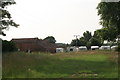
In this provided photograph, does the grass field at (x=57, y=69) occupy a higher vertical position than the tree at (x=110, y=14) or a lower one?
lower

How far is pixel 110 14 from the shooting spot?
128 ft

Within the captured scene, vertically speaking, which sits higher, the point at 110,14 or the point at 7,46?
the point at 110,14

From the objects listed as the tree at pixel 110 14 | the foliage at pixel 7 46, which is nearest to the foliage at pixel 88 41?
the tree at pixel 110 14

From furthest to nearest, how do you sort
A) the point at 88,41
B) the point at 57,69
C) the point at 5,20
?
the point at 88,41 < the point at 5,20 < the point at 57,69

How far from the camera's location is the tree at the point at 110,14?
38.2m

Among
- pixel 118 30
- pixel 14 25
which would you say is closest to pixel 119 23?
pixel 118 30

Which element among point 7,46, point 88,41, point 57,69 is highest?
point 88,41

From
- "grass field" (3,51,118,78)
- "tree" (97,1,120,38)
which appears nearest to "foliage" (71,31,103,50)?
"tree" (97,1,120,38)

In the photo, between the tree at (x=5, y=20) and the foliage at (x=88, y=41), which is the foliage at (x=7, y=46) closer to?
the tree at (x=5, y=20)

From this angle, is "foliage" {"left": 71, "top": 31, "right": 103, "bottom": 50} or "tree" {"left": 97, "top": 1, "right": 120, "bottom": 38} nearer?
"tree" {"left": 97, "top": 1, "right": 120, "bottom": 38}

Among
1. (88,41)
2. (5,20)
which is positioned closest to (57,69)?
(5,20)

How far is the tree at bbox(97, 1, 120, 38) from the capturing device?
125 feet

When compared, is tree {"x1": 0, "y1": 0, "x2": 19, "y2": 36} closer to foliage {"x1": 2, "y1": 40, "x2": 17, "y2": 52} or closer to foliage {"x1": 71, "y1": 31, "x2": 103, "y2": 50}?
foliage {"x1": 2, "y1": 40, "x2": 17, "y2": 52}

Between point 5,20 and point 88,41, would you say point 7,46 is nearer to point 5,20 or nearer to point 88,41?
point 5,20
